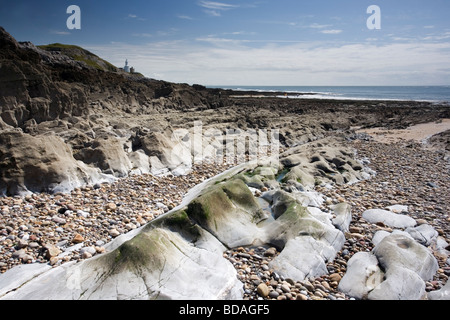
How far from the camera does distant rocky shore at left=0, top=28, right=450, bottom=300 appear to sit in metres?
4.83

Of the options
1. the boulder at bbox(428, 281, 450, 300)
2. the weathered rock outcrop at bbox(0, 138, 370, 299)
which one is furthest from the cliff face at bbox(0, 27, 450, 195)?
the boulder at bbox(428, 281, 450, 300)

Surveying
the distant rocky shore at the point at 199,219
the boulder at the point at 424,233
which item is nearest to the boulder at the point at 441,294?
the distant rocky shore at the point at 199,219

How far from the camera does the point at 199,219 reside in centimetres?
630

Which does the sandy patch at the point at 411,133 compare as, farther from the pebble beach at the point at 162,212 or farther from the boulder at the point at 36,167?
the boulder at the point at 36,167

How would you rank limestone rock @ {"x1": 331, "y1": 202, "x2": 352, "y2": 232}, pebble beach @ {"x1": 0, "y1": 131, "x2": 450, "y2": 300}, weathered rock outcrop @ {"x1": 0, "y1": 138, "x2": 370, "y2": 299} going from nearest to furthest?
weathered rock outcrop @ {"x1": 0, "y1": 138, "x2": 370, "y2": 299}, pebble beach @ {"x1": 0, "y1": 131, "x2": 450, "y2": 300}, limestone rock @ {"x1": 331, "y1": 202, "x2": 352, "y2": 232}

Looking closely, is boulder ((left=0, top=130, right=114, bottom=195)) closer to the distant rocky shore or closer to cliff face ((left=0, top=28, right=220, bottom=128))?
the distant rocky shore

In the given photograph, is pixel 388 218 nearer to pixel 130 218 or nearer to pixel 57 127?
pixel 130 218

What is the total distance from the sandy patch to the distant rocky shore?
6.56 meters

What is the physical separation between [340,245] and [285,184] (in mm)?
4046

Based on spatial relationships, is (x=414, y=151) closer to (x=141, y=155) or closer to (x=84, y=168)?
(x=141, y=155)

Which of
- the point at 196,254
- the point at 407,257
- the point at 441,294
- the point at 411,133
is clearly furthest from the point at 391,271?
the point at 411,133

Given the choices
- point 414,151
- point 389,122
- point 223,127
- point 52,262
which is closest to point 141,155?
point 52,262

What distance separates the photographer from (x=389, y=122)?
3178cm
